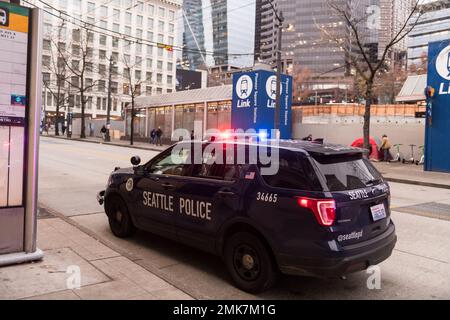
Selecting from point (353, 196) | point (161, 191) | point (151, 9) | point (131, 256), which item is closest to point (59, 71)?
point (151, 9)

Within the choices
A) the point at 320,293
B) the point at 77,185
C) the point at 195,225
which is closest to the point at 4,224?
the point at 195,225

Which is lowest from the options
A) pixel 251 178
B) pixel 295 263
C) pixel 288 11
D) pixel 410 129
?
pixel 295 263

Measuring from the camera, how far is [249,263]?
15.2 feet

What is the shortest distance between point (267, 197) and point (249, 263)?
0.76 m

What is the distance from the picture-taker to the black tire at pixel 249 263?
4.44m

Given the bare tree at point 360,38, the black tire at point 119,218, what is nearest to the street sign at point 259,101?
the bare tree at point 360,38

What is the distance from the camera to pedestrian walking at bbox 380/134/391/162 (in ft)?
76.4

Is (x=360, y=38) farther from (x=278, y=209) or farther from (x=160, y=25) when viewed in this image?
(x=160, y=25)

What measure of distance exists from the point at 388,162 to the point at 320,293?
2039 cm

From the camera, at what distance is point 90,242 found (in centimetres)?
609

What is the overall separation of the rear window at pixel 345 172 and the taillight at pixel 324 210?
21cm

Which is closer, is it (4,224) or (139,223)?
(4,224)

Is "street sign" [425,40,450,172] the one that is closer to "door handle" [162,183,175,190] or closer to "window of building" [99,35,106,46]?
"door handle" [162,183,175,190]
